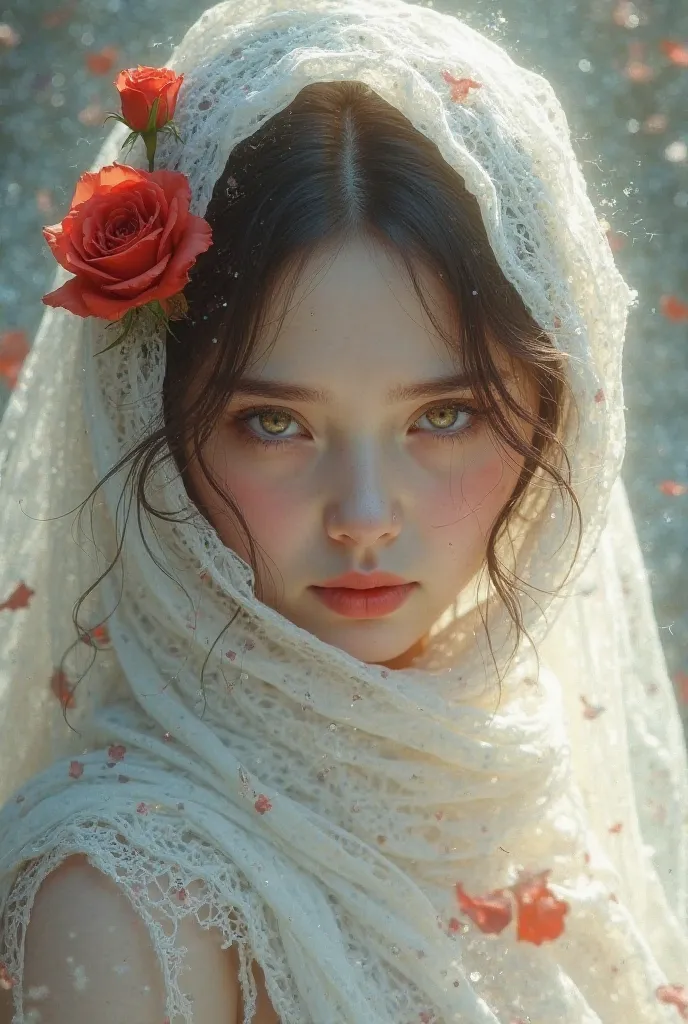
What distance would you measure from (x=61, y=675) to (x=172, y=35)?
1.37 meters

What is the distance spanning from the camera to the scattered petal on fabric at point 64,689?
1237 millimetres

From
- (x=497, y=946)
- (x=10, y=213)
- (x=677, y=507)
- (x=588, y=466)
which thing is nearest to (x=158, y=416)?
(x=588, y=466)

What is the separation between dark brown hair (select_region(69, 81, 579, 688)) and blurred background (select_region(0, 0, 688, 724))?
106 cm

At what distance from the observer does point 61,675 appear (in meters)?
1.24

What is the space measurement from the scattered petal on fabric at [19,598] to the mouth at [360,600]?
0.32m

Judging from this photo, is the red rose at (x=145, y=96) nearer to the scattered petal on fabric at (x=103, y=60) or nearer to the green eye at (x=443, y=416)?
the green eye at (x=443, y=416)

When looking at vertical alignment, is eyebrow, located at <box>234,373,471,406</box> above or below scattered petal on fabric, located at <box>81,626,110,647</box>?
above

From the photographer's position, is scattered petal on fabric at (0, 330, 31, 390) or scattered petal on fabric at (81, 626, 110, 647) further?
scattered petal on fabric at (0, 330, 31, 390)

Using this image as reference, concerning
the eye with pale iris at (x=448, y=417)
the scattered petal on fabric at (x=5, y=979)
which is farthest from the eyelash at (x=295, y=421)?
the scattered petal on fabric at (x=5, y=979)

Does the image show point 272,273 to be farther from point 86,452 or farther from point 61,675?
point 61,675

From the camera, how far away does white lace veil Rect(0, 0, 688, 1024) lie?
1028mm

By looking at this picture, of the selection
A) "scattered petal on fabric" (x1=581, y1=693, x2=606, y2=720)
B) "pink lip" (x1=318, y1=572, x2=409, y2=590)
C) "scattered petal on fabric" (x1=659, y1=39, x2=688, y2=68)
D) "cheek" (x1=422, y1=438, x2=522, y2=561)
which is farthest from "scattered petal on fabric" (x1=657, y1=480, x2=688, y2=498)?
"pink lip" (x1=318, y1=572, x2=409, y2=590)

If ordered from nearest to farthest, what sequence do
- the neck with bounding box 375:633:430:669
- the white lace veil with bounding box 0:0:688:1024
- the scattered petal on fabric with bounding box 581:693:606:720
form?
the white lace veil with bounding box 0:0:688:1024, the neck with bounding box 375:633:430:669, the scattered petal on fabric with bounding box 581:693:606:720

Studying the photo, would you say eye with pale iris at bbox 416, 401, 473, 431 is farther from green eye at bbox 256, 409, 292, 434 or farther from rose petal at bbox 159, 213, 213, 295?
rose petal at bbox 159, 213, 213, 295
